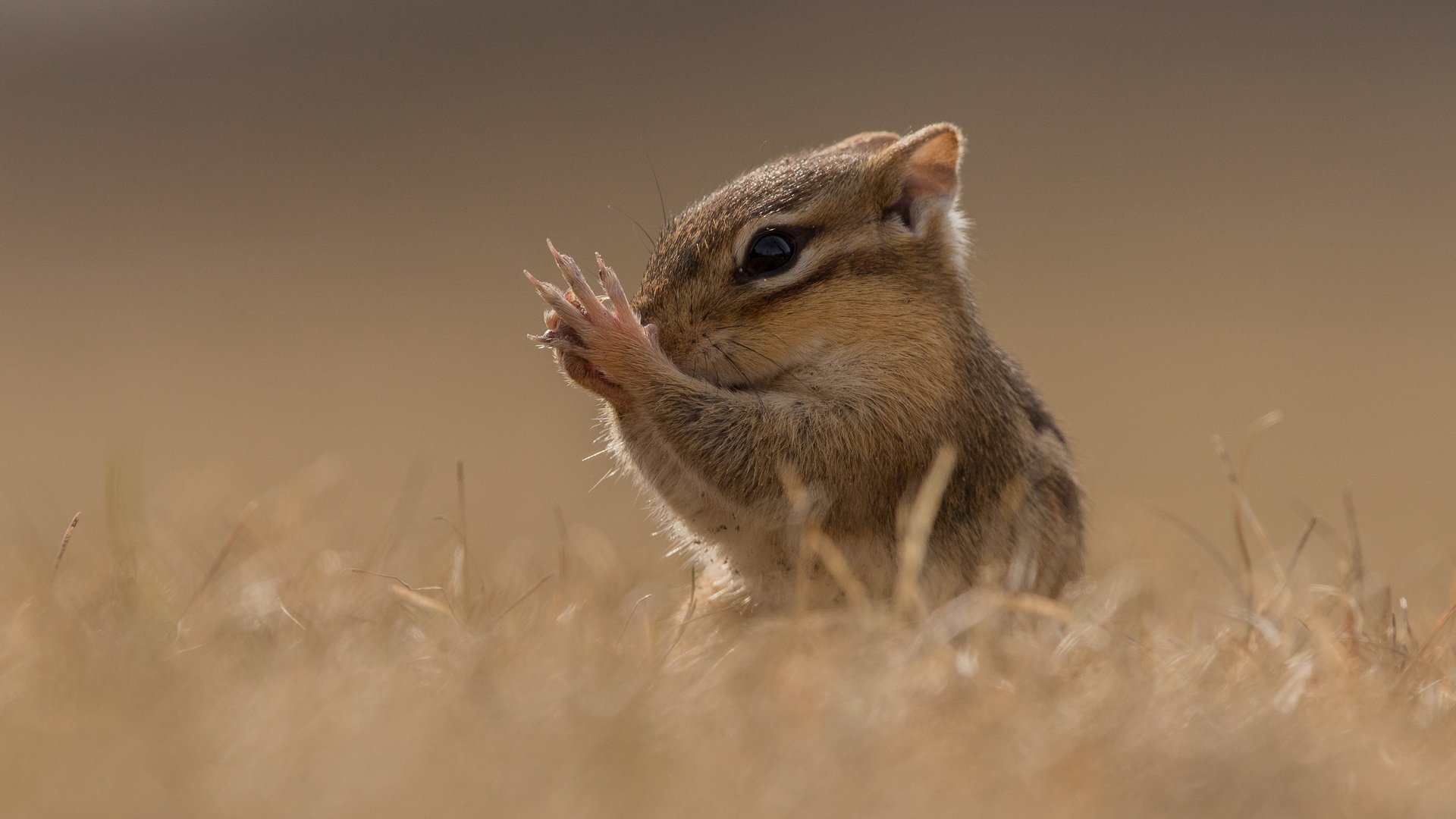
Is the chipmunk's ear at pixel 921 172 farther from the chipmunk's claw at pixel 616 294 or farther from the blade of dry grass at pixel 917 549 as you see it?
the blade of dry grass at pixel 917 549

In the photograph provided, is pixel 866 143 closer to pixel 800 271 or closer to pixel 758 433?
pixel 800 271

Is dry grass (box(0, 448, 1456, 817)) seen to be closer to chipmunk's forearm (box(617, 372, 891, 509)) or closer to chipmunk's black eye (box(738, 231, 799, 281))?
chipmunk's forearm (box(617, 372, 891, 509))

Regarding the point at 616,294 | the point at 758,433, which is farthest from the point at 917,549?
the point at 616,294

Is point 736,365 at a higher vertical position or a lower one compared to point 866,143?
lower

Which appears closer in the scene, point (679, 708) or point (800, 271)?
point (679, 708)

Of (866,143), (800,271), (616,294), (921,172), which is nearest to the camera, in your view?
(616,294)

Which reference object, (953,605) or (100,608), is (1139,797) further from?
(100,608)
